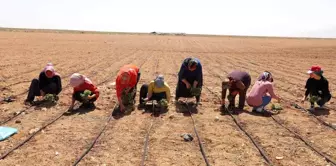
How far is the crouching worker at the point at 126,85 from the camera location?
7.00 meters

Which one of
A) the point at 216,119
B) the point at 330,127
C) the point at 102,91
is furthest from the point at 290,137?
the point at 102,91

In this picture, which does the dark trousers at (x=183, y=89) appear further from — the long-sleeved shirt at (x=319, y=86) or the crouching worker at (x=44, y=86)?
the crouching worker at (x=44, y=86)

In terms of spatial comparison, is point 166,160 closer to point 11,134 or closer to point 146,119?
point 146,119

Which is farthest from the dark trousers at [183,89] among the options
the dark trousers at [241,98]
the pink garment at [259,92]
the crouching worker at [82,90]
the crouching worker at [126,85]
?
the crouching worker at [82,90]

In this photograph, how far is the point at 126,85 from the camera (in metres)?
7.16

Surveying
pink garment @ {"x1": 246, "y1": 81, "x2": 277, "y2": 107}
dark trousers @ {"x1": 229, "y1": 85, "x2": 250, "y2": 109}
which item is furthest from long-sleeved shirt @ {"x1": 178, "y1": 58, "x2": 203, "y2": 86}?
pink garment @ {"x1": 246, "y1": 81, "x2": 277, "y2": 107}

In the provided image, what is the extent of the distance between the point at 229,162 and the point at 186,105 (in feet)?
10.6

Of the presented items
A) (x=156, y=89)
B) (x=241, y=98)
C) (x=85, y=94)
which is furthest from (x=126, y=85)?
(x=241, y=98)

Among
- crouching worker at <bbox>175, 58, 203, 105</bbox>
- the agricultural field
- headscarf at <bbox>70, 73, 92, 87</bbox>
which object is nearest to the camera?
the agricultural field

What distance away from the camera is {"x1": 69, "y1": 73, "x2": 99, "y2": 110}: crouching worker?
6.98 meters

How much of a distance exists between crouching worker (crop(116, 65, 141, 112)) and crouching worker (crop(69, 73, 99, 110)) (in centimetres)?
59

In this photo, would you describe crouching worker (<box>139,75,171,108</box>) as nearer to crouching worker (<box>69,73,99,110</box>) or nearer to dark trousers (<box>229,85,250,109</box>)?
crouching worker (<box>69,73,99,110</box>)

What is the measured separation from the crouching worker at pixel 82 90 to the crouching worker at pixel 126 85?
588 millimetres

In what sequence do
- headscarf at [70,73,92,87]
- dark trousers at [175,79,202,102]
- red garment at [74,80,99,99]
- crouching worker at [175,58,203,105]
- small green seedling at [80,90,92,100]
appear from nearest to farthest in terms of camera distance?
1. headscarf at [70,73,92,87]
2. small green seedling at [80,90,92,100]
3. red garment at [74,80,99,99]
4. crouching worker at [175,58,203,105]
5. dark trousers at [175,79,202,102]
